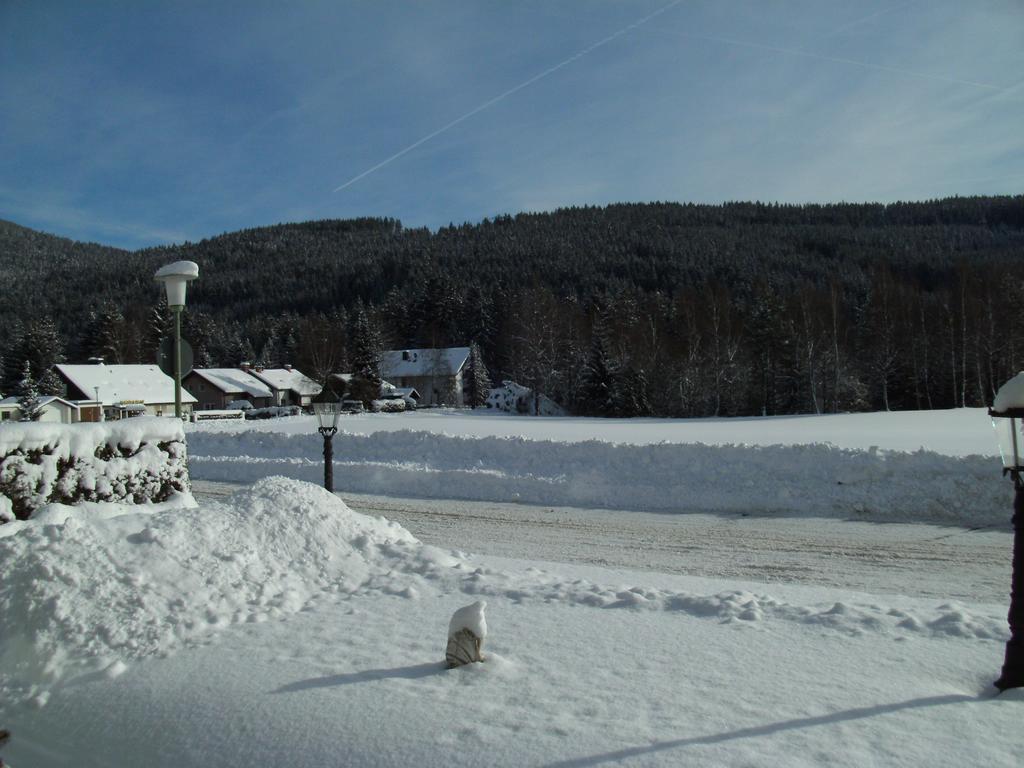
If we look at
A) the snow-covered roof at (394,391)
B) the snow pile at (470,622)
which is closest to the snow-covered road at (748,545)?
the snow pile at (470,622)

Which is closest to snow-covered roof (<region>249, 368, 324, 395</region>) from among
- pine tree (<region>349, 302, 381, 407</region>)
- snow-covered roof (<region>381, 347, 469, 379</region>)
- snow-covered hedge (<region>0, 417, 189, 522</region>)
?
pine tree (<region>349, 302, 381, 407</region>)

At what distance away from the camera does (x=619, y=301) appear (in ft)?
209

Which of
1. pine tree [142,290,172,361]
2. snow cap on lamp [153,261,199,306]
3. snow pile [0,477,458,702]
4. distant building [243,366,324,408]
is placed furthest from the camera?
distant building [243,366,324,408]

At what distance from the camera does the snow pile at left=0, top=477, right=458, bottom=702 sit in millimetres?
5090

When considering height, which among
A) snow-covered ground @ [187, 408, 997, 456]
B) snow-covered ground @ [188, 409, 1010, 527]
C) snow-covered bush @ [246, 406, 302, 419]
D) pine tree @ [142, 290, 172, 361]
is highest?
pine tree @ [142, 290, 172, 361]

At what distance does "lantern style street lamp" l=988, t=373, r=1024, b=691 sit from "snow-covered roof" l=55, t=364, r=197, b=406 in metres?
55.0

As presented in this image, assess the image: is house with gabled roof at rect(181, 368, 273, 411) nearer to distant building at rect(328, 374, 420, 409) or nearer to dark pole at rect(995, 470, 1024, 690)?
distant building at rect(328, 374, 420, 409)

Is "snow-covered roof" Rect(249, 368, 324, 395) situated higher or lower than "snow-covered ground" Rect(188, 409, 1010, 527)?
higher

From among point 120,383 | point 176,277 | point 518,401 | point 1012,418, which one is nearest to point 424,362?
point 518,401

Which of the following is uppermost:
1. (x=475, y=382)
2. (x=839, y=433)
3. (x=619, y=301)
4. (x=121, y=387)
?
(x=619, y=301)

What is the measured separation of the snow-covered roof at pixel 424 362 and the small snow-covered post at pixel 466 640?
65219 mm

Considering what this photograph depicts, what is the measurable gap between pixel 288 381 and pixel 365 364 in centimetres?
1149

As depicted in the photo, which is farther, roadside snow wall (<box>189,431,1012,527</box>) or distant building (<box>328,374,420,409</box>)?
distant building (<box>328,374,420,409</box>)

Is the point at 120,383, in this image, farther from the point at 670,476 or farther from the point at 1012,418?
the point at 1012,418
